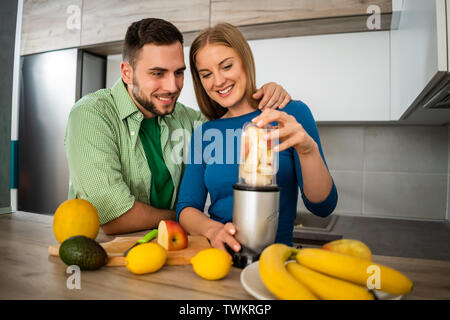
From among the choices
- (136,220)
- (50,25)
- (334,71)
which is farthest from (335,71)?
(50,25)

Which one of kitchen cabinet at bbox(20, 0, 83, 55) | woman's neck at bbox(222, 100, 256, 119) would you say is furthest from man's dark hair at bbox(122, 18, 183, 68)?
kitchen cabinet at bbox(20, 0, 83, 55)

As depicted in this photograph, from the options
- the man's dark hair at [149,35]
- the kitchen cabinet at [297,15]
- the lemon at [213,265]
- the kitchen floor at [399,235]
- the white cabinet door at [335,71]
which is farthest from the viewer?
the white cabinet door at [335,71]

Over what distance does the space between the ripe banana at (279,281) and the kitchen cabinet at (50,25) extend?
2.30 meters

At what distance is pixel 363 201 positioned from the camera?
2180 mm

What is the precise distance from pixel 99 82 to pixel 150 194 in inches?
59.6

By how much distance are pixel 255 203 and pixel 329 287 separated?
0.20m

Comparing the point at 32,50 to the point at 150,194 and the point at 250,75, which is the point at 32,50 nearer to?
the point at 150,194

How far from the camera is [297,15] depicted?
1.82m

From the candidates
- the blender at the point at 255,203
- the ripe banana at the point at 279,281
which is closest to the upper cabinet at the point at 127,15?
the blender at the point at 255,203

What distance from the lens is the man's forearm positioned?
1.06 metres

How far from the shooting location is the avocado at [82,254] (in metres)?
0.61

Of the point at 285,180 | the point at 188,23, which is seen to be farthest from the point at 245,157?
the point at 188,23

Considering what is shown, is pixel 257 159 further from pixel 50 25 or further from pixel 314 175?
pixel 50 25

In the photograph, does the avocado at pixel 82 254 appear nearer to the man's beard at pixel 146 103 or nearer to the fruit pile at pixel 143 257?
the fruit pile at pixel 143 257
